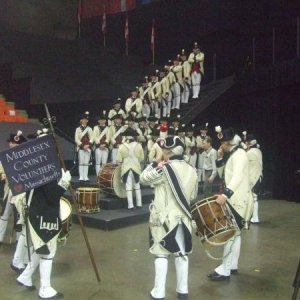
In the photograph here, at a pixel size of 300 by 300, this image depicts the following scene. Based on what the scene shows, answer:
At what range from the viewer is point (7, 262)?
589cm

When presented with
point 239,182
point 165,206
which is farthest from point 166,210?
point 239,182

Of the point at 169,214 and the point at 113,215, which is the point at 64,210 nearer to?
the point at 169,214

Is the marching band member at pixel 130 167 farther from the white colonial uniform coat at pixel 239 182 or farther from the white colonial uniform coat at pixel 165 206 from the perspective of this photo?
the white colonial uniform coat at pixel 165 206

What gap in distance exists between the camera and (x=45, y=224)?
4.45m

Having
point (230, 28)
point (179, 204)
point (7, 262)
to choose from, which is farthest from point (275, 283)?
point (230, 28)

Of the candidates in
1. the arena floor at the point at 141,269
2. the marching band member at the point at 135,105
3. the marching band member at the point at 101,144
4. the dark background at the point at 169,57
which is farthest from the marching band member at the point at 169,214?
the marching band member at the point at 135,105

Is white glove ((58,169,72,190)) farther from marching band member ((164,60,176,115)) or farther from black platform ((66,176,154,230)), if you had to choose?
marching band member ((164,60,176,115))

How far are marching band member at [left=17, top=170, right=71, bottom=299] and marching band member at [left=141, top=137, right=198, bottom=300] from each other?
2.99ft

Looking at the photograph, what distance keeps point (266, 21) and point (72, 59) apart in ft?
Result: 24.5

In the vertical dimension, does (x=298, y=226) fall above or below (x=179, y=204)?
below

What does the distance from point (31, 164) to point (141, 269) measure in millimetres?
2104

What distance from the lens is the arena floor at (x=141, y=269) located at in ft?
15.6

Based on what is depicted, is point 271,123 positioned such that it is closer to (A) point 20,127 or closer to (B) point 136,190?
(B) point 136,190

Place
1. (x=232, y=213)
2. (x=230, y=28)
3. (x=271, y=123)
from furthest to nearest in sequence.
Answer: (x=230, y=28) → (x=271, y=123) → (x=232, y=213)
